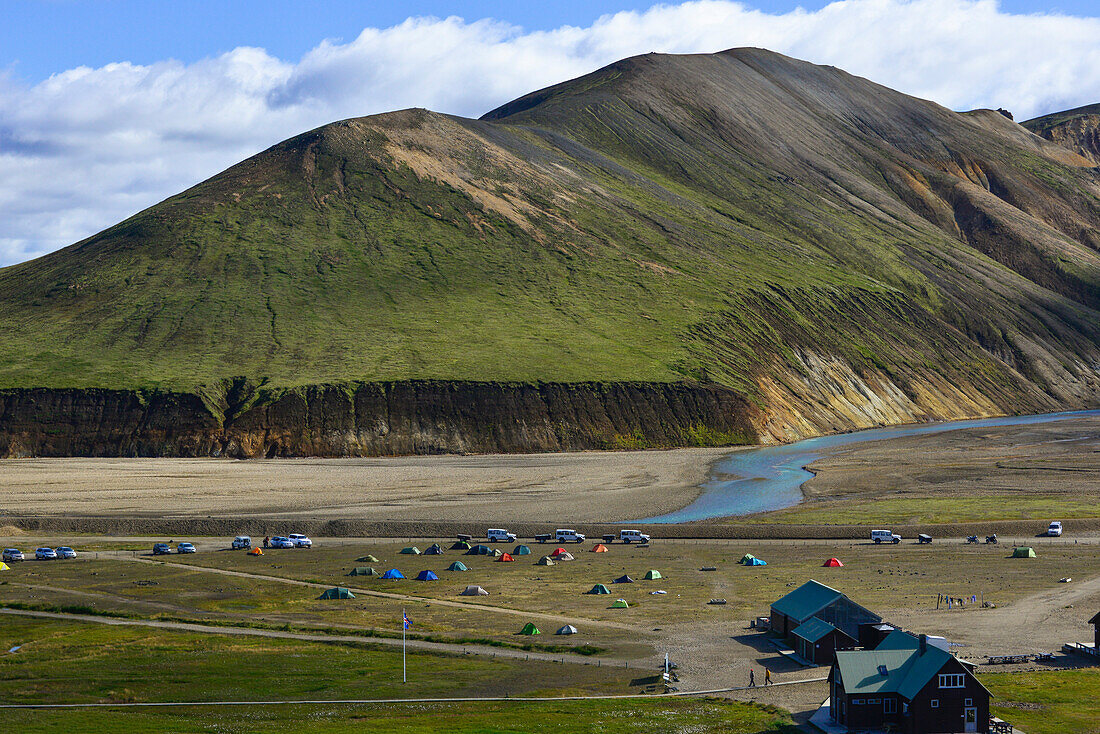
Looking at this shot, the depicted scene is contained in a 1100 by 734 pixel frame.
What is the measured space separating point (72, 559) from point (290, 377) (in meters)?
82.0

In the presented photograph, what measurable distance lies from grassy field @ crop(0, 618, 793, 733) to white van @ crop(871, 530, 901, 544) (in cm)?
4556

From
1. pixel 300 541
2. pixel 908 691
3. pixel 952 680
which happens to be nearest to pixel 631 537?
pixel 300 541

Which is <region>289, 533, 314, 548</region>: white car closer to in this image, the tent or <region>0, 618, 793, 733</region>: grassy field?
the tent

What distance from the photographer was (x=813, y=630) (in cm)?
6100

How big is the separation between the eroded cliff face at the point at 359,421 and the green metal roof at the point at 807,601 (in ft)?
326

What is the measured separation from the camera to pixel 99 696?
179 feet

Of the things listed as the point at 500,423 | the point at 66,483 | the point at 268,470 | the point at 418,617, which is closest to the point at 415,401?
the point at 500,423

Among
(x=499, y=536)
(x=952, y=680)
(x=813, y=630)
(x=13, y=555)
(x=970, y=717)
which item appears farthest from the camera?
(x=499, y=536)

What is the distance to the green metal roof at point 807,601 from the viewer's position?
203 feet

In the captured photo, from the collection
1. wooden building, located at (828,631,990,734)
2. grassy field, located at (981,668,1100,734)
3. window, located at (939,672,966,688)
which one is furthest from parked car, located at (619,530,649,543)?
window, located at (939,672,966,688)

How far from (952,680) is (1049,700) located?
706 centimetres

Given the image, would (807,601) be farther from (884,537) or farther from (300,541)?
(300,541)

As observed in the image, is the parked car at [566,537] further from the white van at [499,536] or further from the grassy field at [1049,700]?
the grassy field at [1049,700]

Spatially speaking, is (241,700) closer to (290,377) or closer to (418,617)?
(418,617)
